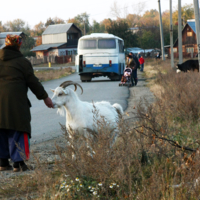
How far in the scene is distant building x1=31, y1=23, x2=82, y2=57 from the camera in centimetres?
8531

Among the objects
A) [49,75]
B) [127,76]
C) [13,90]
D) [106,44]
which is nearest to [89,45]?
[106,44]

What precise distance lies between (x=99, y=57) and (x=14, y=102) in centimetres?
2032

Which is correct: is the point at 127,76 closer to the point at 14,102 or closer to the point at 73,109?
the point at 73,109

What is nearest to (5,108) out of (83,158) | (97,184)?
(83,158)

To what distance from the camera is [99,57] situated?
25.5 meters

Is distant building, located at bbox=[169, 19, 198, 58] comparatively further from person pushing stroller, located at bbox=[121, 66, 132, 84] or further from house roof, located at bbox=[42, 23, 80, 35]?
person pushing stroller, located at bbox=[121, 66, 132, 84]

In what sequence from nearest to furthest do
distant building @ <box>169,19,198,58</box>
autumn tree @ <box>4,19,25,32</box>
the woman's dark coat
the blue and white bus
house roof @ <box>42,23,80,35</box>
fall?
1. the woman's dark coat
2. the blue and white bus
3. distant building @ <box>169,19,198,58</box>
4. house roof @ <box>42,23,80,35</box>
5. autumn tree @ <box>4,19,25,32</box>

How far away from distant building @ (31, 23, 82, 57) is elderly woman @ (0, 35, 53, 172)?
3136 inches

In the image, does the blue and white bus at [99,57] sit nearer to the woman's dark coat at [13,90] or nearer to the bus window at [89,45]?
the bus window at [89,45]

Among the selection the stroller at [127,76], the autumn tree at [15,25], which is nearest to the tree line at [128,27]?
the autumn tree at [15,25]

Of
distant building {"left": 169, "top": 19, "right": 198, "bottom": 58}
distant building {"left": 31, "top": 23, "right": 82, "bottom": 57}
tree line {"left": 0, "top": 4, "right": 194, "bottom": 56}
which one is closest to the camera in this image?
tree line {"left": 0, "top": 4, "right": 194, "bottom": 56}

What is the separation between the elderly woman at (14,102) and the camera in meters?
5.39

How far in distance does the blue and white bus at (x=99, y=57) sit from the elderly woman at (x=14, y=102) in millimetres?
19743

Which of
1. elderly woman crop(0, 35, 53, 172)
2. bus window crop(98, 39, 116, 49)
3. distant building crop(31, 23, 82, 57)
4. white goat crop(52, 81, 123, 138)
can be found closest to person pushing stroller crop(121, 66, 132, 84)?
bus window crop(98, 39, 116, 49)
